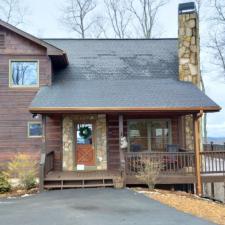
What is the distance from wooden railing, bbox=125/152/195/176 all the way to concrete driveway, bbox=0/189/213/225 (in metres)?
1.50

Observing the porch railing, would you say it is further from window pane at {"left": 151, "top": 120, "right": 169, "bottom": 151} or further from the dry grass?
window pane at {"left": 151, "top": 120, "right": 169, "bottom": 151}

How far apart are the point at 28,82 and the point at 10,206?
6.41m

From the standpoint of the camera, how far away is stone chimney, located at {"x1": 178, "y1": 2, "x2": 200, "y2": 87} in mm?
15242

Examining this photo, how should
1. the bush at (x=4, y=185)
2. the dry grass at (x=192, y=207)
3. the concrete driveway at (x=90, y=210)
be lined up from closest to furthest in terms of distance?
the concrete driveway at (x=90, y=210)
the dry grass at (x=192, y=207)
the bush at (x=4, y=185)

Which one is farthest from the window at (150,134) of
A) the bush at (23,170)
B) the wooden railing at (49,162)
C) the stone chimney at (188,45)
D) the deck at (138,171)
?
the bush at (23,170)

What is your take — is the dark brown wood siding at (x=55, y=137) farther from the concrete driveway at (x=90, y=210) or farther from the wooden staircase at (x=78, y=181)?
Result: the concrete driveway at (x=90, y=210)

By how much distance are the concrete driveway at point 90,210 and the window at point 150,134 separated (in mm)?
3881

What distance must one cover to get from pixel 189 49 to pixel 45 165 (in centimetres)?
789

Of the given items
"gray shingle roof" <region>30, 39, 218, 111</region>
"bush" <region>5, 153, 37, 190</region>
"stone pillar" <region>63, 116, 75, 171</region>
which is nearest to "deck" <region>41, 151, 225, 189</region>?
"bush" <region>5, 153, 37, 190</region>

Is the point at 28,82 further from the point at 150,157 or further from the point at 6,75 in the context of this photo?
the point at 150,157

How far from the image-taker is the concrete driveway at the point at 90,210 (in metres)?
7.41

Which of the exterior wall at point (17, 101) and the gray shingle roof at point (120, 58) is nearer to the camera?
the exterior wall at point (17, 101)

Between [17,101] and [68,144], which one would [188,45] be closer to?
[68,144]

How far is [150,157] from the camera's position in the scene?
Answer: 12.3 meters
